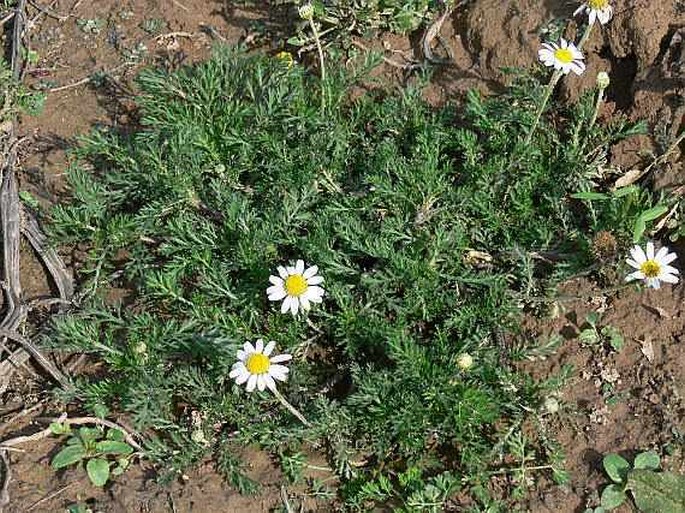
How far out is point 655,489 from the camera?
3.29 metres

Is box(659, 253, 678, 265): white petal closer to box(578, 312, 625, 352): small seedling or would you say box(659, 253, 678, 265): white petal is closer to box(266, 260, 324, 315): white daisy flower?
box(578, 312, 625, 352): small seedling

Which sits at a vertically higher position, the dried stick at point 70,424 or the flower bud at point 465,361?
the flower bud at point 465,361

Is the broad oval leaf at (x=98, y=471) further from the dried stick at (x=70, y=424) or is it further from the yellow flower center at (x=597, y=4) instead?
the yellow flower center at (x=597, y=4)

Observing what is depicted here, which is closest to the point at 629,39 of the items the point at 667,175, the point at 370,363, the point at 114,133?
the point at 667,175

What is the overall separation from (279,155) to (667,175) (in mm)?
1828

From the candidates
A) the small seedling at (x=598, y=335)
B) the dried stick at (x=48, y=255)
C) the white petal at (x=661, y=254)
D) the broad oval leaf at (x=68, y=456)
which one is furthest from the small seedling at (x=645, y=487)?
the dried stick at (x=48, y=255)

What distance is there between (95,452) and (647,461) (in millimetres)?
2279

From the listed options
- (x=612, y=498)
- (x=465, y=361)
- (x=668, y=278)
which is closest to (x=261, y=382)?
(x=465, y=361)

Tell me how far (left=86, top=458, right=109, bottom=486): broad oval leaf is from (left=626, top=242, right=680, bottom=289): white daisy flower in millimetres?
2304

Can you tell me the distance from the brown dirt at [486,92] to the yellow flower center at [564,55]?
540mm

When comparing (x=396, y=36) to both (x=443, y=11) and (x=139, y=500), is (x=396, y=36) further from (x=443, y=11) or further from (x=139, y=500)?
(x=139, y=500)

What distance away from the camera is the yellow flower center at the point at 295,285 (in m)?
3.46

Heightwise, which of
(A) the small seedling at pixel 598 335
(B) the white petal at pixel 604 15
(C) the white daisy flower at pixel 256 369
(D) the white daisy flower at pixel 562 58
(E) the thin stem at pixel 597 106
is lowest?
(A) the small seedling at pixel 598 335

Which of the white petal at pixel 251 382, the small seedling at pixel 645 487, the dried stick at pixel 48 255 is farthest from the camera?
the dried stick at pixel 48 255
